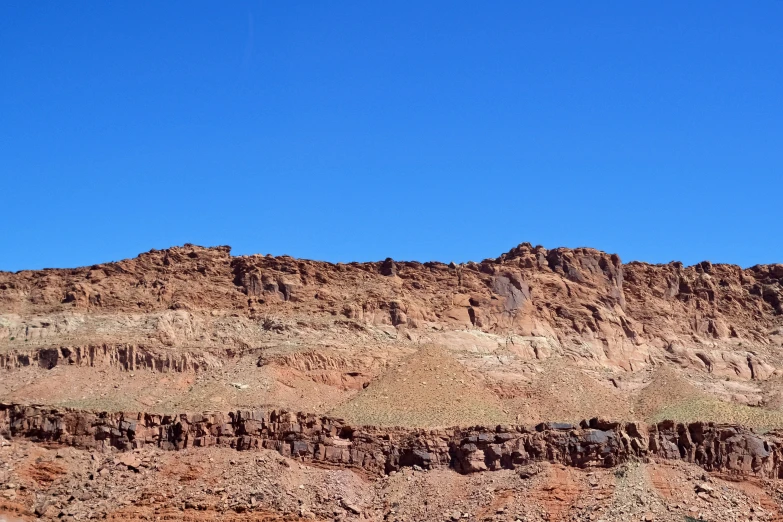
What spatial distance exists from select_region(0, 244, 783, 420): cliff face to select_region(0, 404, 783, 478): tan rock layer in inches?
327

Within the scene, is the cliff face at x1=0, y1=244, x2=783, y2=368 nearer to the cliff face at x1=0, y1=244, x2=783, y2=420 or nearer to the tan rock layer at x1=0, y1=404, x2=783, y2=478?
the cliff face at x1=0, y1=244, x2=783, y2=420

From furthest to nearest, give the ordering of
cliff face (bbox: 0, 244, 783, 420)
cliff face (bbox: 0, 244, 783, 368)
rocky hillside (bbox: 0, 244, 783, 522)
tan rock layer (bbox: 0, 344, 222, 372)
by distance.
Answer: cliff face (bbox: 0, 244, 783, 368), cliff face (bbox: 0, 244, 783, 420), tan rock layer (bbox: 0, 344, 222, 372), rocky hillside (bbox: 0, 244, 783, 522)

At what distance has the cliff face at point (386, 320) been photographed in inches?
3137

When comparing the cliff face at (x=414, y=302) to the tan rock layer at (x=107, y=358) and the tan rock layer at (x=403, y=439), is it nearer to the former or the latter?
the tan rock layer at (x=107, y=358)

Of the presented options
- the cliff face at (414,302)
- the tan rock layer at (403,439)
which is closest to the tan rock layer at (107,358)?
the cliff face at (414,302)

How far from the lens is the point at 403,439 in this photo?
6600 centimetres

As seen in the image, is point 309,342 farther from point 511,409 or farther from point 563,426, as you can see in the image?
point 563,426

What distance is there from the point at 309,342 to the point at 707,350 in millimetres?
30054

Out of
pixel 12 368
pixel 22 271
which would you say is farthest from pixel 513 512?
pixel 22 271

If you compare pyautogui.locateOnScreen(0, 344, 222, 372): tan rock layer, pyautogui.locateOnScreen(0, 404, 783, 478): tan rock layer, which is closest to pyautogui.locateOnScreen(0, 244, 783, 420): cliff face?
pyautogui.locateOnScreen(0, 344, 222, 372): tan rock layer

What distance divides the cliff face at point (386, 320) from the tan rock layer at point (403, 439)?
8.30m

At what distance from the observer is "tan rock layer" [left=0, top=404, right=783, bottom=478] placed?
63.8 meters

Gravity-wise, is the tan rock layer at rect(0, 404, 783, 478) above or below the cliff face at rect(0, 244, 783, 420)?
below

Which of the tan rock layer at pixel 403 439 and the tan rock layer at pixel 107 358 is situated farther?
the tan rock layer at pixel 107 358
